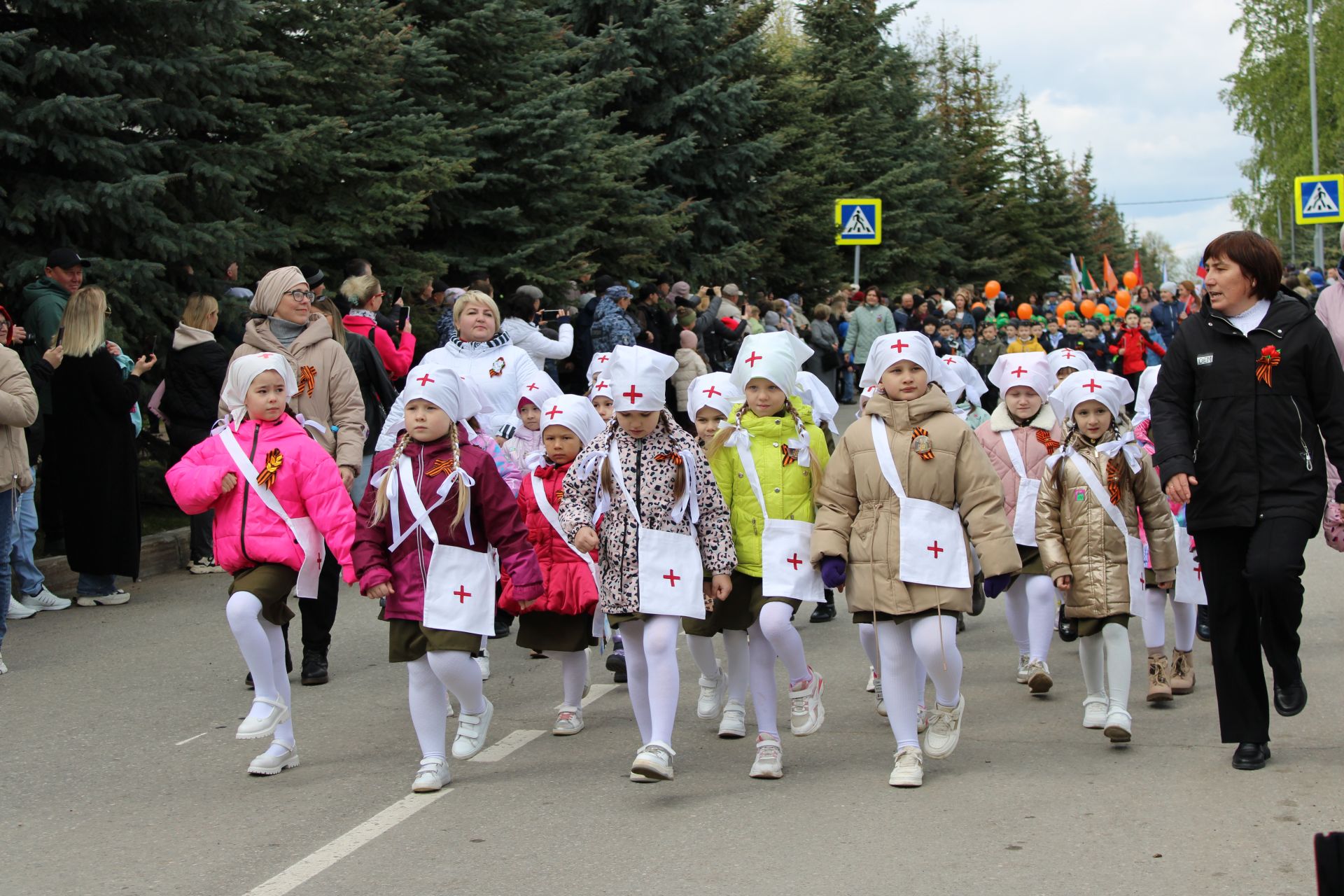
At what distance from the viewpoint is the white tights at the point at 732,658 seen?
23.2 feet

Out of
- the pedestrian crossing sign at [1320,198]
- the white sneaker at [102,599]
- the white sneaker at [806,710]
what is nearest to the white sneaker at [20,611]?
the white sneaker at [102,599]

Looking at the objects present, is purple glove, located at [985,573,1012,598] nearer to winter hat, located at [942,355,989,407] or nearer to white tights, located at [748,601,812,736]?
white tights, located at [748,601,812,736]

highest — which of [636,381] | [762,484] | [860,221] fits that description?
[860,221]

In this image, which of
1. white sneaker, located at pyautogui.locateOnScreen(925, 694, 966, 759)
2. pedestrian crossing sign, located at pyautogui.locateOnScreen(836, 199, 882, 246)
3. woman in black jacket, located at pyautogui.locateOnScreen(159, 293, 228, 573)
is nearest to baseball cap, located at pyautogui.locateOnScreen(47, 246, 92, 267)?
woman in black jacket, located at pyautogui.locateOnScreen(159, 293, 228, 573)

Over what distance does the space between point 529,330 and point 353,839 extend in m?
6.91

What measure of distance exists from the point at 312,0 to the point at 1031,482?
9486 mm

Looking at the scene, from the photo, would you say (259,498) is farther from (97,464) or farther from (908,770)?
(97,464)

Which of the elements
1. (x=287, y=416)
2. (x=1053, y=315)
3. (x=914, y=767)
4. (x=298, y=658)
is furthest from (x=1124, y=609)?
(x=1053, y=315)

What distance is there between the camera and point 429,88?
1908cm

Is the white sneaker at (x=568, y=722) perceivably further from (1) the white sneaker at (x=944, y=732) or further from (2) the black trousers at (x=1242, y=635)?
(2) the black trousers at (x=1242, y=635)

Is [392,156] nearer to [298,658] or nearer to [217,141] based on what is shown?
[217,141]

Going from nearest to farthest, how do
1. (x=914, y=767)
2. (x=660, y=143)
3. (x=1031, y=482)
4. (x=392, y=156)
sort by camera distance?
(x=914, y=767) → (x=1031, y=482) → (x=392, y=156) → (x=660, y=143)

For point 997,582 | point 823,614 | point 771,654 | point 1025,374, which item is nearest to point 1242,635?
point 997,582

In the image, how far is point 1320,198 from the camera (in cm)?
2784
